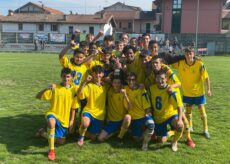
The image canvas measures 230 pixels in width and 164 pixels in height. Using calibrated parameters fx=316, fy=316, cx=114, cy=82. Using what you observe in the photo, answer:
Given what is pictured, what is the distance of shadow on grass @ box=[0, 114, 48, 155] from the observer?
5.29 meters

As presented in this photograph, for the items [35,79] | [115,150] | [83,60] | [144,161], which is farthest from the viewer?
[35,79]

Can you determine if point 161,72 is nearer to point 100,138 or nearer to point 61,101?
point 100,138

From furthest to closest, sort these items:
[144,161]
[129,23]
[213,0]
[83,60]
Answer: [129,23]
[213,0]
[83,60]
[144,161]

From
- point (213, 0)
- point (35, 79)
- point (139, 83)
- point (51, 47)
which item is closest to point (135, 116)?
point (139, 83)

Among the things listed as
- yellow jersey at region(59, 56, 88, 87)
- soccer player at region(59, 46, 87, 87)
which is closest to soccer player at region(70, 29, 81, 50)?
soccer player at region(59, 46, 87, 87)

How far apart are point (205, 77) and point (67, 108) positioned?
2751 millimetres

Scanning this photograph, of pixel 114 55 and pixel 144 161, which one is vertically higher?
pixel 114 55

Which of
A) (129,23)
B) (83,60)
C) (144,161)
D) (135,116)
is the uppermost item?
(129,23)

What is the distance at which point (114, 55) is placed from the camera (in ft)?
21.1

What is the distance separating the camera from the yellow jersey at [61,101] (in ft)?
17.6

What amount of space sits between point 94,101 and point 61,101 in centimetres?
62

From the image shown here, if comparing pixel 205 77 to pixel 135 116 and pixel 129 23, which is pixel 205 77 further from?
pixel 129 23

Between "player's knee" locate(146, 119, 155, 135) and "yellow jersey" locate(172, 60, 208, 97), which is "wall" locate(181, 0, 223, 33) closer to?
"yellow jersey" locate(172, 60, 208, 97)

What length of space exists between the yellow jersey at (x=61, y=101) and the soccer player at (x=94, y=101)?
0.17 meters
